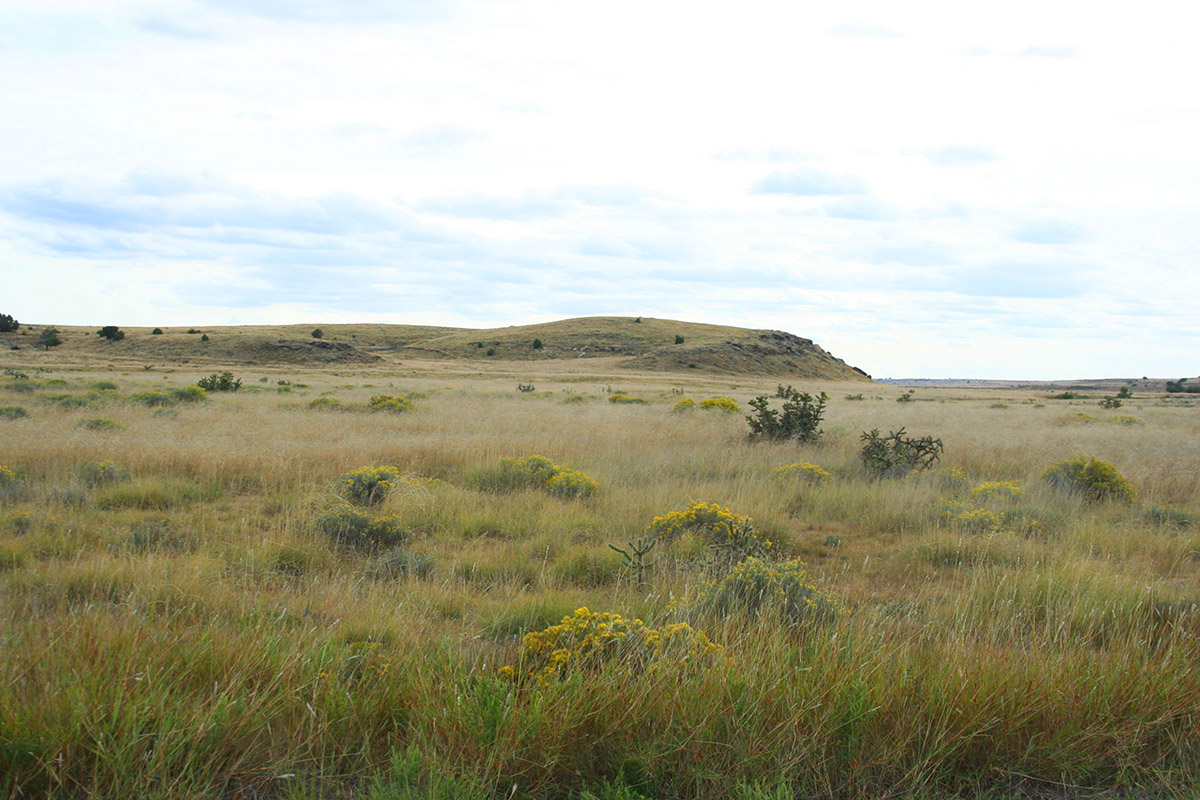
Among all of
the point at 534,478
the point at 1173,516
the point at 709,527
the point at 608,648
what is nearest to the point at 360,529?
the point at 534,478

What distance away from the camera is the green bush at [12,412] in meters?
13.7

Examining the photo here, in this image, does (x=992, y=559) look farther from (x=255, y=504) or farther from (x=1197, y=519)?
(x=255, y=504)

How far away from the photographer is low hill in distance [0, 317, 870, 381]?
6028cm

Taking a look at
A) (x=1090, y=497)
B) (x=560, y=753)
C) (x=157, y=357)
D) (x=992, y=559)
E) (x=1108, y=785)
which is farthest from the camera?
(x=157, y=357)

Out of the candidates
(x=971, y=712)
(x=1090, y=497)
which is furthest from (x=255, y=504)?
(x=1090, y=497)

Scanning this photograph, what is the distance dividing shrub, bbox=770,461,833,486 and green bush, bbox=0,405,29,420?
15.2 metres

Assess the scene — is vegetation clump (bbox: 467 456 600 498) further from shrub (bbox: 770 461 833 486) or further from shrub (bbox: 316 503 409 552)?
shrub (bbox: 770 461 833 486)

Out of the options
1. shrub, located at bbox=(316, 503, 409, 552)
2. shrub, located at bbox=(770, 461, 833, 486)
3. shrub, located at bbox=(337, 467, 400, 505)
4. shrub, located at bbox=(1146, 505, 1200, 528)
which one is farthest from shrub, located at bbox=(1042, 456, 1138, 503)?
shrub, located at bbox=(337, 467, 400, 505)

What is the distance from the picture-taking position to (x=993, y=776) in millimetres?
2795

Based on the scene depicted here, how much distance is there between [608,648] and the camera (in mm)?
3408

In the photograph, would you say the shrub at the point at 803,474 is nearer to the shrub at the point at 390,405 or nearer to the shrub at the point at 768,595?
the shrub at the point at 768,595

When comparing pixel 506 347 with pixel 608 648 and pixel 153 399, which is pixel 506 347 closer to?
pixel 153 399

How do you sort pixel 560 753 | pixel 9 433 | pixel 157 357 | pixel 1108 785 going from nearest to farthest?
pixel 560 753, pixel 1108 785, pixel 9 433, pixel 157 357

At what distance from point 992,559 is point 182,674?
6035 mm
